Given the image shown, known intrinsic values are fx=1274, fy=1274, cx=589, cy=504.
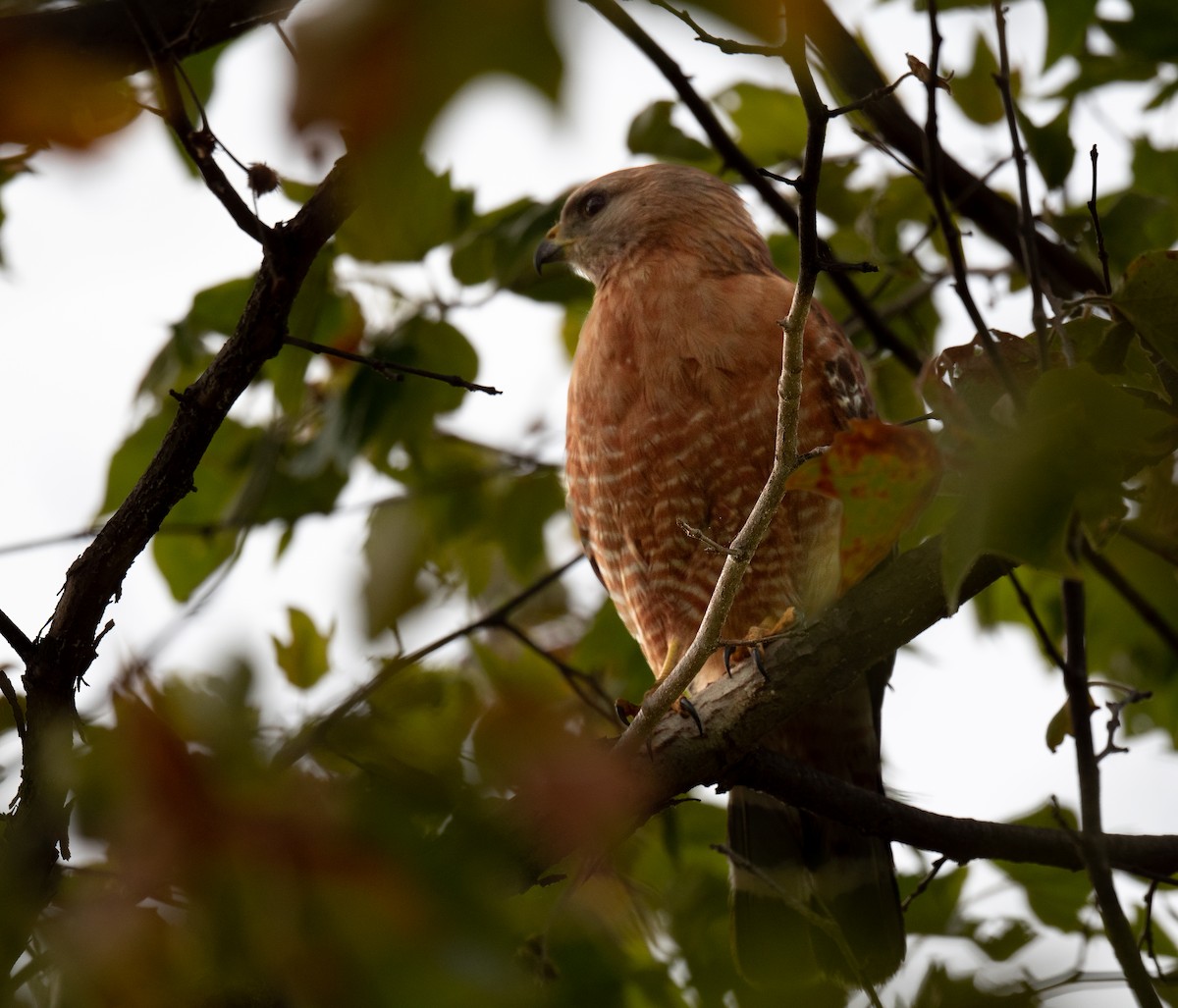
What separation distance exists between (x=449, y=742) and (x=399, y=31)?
1.03 m

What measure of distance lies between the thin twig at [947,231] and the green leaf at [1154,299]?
0.24 metres

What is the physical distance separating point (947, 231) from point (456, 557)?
103 inches

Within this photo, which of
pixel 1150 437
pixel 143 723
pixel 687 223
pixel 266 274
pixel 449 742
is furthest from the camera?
pixel 687 223

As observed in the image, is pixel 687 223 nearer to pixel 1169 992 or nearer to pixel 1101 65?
pixel 1101 65

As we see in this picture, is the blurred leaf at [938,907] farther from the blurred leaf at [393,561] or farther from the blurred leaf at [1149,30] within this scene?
the blurred leaf at [1149,30]

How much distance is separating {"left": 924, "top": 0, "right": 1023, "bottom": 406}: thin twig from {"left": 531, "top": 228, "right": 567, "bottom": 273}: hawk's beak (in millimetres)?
1878

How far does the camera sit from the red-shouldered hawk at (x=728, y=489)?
3994 mm

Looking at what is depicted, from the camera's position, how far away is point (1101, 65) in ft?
13.7

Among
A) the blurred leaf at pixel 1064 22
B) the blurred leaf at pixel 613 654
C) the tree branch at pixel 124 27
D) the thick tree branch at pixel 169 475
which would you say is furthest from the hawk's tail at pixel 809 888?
the tree branch at pixel 124 27

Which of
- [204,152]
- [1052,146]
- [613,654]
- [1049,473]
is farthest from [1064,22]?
[613,654]

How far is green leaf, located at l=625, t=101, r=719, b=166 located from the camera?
427cm

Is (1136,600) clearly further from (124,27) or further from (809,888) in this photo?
(124,27)

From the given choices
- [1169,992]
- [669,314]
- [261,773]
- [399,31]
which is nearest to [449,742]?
[261,773]

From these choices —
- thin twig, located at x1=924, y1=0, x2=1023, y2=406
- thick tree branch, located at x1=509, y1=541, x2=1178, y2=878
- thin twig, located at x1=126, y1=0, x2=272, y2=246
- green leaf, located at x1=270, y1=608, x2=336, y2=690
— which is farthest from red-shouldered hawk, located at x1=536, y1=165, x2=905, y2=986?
thin twig, located at x1=126, y1=0, x2=272, y2=246
